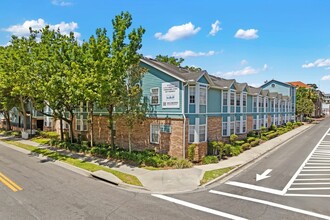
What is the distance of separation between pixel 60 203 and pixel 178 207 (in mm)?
5492

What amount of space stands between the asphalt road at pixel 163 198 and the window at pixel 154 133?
7.71 metres

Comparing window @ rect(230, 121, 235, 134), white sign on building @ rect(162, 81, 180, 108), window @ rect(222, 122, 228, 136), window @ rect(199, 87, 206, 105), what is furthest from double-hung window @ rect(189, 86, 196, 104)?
window @ rect(230, 121, 235, 134)

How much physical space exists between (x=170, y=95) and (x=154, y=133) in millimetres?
3897

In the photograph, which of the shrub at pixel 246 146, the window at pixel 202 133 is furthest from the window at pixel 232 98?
the window at pixel 202 133

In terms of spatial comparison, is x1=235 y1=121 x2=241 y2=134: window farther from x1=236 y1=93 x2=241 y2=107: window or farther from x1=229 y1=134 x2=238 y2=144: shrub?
x1=229 y1=134 x2=238 y2=144: shrub

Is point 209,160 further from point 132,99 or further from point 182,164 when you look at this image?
point 132,99

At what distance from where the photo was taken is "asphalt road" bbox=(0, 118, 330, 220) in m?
10.2

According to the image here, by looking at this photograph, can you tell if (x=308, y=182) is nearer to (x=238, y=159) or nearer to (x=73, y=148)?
(x=238, y=159)

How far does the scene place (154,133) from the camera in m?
22.1

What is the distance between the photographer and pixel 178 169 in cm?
1784

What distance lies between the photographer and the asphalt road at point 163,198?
33.4ft

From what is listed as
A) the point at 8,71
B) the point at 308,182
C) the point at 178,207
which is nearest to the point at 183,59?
the point at 8,71

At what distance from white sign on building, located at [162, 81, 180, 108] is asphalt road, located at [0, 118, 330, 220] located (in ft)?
25.6

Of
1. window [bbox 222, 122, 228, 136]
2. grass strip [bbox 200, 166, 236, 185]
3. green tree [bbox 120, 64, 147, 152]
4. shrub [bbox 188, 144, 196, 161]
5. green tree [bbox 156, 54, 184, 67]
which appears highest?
green tree [bbox 156, 54, 184, 67]
